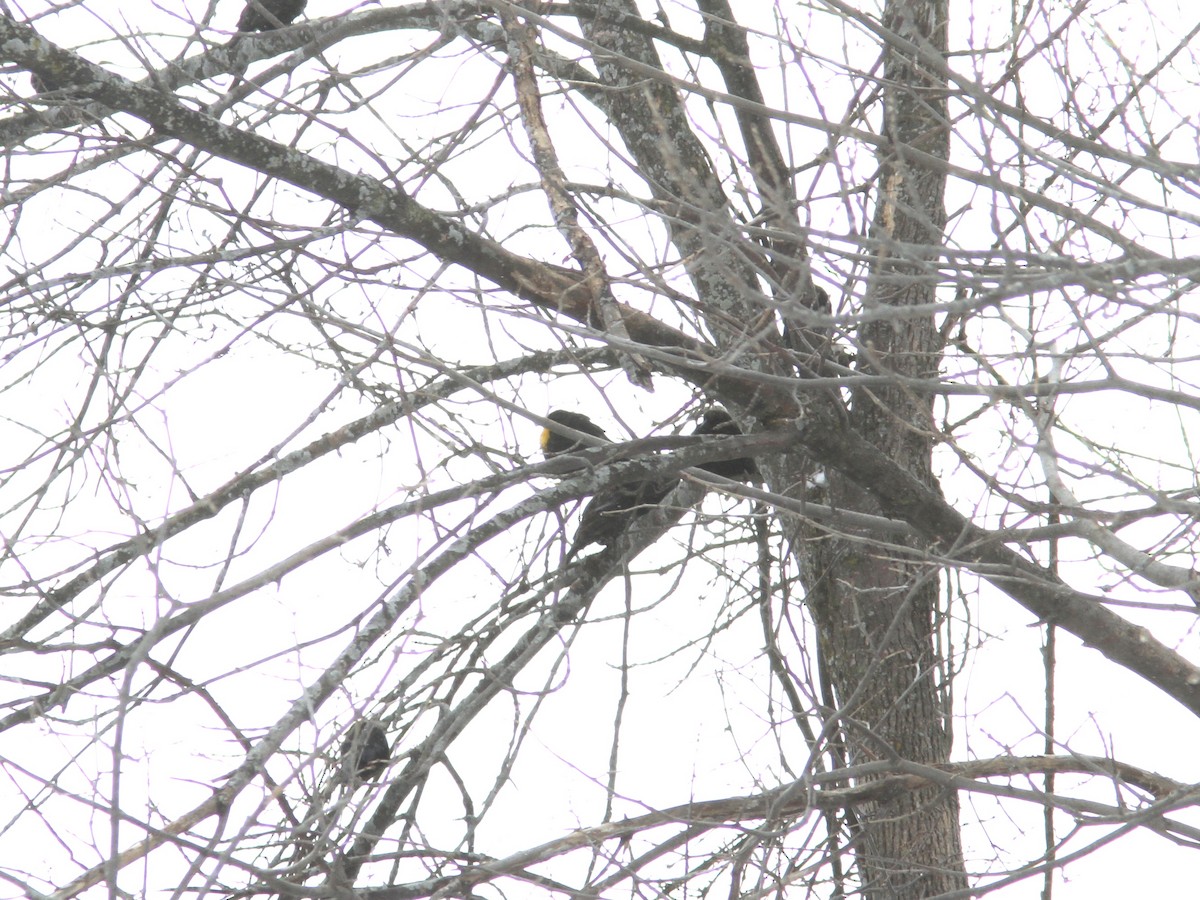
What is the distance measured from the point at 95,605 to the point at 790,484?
228 cm

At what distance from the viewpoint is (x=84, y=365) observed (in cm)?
354

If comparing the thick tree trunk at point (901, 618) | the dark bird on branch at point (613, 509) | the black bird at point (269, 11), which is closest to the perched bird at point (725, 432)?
the dark bird on branch at point (613, 509)

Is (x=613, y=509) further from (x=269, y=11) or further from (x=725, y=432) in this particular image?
(x=269, y=11)

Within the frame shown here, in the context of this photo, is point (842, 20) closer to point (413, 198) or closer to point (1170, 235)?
point (1170, 235)

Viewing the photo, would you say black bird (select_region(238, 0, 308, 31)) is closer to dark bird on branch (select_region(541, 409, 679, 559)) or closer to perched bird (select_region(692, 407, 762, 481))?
dark bird on branch (select_region(541, 409, 679, 559))

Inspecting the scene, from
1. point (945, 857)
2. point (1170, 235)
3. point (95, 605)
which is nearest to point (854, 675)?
point (945, 857)

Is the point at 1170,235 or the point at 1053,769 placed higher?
the point at 1170,235

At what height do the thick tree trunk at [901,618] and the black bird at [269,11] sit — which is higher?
the black bird at [269,11]

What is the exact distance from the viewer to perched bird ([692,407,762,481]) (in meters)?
4.02

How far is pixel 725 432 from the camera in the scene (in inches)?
164

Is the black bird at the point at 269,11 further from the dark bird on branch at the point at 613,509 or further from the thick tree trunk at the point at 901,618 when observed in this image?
the thick tree trunk at the point at 901,618

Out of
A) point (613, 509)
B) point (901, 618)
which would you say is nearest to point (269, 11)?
point (613, 509)

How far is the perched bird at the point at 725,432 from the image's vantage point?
13.2 feet

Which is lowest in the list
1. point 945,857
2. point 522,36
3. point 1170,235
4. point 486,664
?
point 945,857
